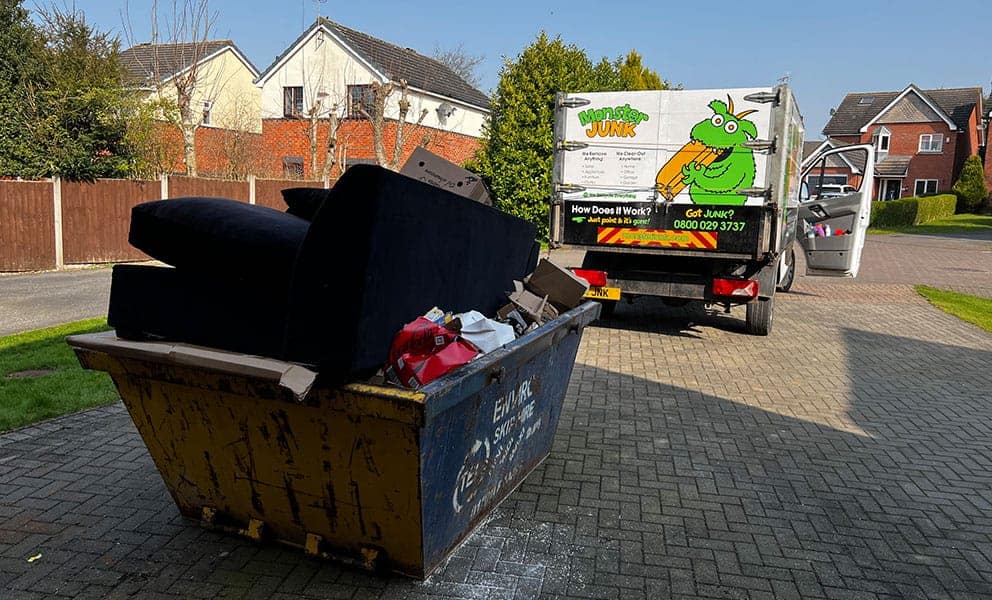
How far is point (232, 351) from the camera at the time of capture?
2.85 metres

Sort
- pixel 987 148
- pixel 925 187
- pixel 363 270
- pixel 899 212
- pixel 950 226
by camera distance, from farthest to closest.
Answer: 1. pixel 925 187
2. pixel 987 148
3. pixel 950 226
4. pixel 899 212
5. pixel 363 270

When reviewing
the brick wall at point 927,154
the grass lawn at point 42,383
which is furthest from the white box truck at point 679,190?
the brick wall at point 927,154

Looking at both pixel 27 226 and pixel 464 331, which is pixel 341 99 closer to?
pixel 27 226

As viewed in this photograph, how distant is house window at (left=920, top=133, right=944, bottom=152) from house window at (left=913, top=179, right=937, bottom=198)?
7.25 feet

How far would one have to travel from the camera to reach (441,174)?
14.3 feet

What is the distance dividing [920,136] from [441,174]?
2320 inches

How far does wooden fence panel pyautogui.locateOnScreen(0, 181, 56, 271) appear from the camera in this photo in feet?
43.9

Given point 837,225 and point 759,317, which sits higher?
point 837,225

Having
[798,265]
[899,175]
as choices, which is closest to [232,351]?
[798,265]

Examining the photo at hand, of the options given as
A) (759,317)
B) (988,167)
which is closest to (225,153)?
(759,317)

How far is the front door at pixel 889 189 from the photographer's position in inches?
2119

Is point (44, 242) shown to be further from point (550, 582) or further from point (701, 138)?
point (550, 582)

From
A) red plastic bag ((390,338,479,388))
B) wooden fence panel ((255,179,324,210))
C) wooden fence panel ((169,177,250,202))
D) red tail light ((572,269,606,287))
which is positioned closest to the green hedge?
wooden fence panel ((255,179,324,210))

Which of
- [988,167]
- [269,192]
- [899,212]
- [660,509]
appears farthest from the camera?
[988,167]
